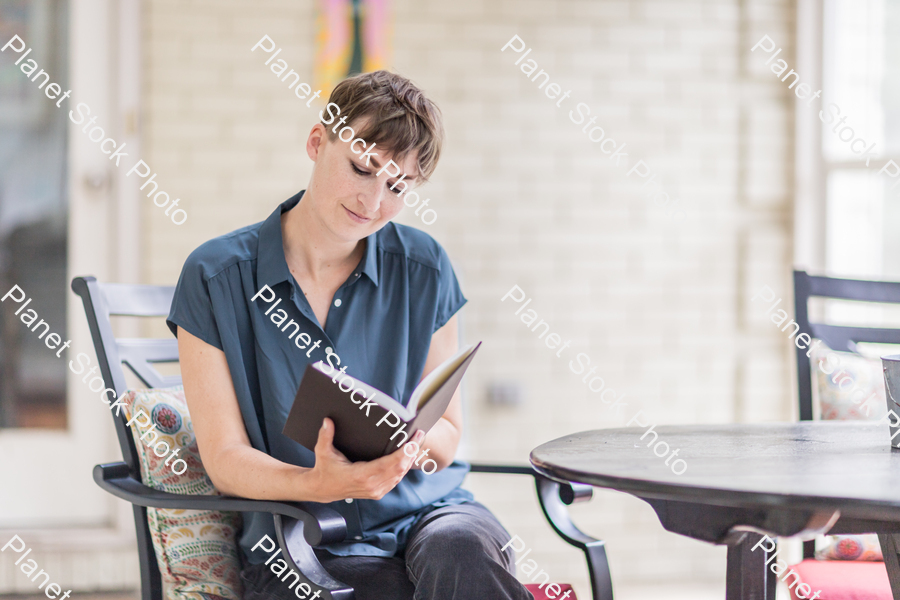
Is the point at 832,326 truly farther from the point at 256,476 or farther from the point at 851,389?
the point at 256,476

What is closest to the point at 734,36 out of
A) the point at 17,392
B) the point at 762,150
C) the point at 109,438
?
the point at 762,150

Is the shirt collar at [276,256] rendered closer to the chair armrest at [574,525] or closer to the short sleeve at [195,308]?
the short sleeve at [195,308]

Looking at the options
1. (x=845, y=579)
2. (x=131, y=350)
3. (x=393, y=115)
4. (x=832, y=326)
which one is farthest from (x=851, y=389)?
(x=131, y=350)

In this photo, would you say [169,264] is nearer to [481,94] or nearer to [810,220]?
[481,94]

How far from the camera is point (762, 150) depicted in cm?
326

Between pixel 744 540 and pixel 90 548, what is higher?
pixel 744 540

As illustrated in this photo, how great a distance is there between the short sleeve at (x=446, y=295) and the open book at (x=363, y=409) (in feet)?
1.42

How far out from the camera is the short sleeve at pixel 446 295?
1.65 metres

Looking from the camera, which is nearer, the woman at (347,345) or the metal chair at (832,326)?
→ the woman at (347,345)

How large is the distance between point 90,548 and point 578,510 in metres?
1.90

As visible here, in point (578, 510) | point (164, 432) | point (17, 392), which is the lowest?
point (578, 510)

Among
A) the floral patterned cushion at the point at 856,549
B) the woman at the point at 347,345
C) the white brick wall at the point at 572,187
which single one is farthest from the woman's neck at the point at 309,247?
the white brick wall at the point at 572,187

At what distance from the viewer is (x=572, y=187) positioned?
3143 millimetres

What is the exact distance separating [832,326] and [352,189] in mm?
1368
